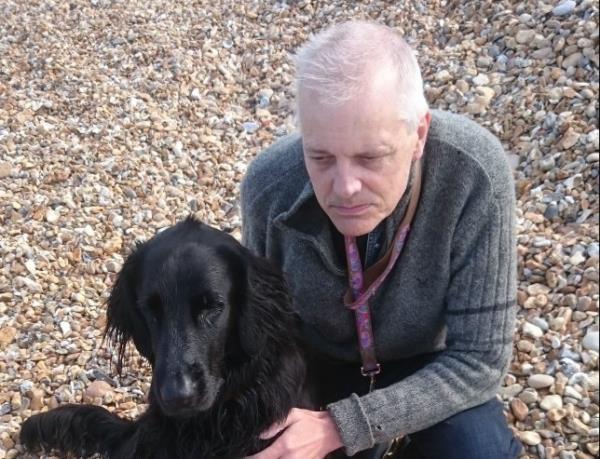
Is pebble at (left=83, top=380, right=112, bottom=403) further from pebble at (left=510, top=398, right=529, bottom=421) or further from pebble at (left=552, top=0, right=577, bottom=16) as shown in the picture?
pebble at (left=552, top=0, right=577, bottom=16)

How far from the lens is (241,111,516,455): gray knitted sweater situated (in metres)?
2.16

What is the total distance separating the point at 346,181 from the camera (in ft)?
6.54

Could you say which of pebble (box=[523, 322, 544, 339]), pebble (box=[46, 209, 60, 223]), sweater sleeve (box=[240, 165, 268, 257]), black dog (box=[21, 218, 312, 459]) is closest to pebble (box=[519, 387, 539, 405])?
pebble (box=[523, 322, 544, 339])

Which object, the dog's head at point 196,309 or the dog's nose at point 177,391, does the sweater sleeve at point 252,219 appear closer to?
the dog's head at point 196,309

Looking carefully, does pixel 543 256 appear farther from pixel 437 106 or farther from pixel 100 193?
pixel 100 193

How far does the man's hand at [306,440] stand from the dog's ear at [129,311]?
474 mm

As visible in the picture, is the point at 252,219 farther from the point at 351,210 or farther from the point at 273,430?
the point at 273,430

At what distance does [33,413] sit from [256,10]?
3899 mm

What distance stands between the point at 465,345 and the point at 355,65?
942 mm

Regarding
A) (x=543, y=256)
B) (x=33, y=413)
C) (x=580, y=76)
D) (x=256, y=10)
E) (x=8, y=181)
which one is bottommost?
(x=33, y=413)

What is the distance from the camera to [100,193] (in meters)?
4.11

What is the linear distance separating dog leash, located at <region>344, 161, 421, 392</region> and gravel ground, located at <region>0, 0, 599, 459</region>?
89cm

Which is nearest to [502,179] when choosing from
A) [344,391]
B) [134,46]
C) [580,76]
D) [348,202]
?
[348,202]

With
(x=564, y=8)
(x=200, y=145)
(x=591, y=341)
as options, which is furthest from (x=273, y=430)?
(x=564, y=8)
